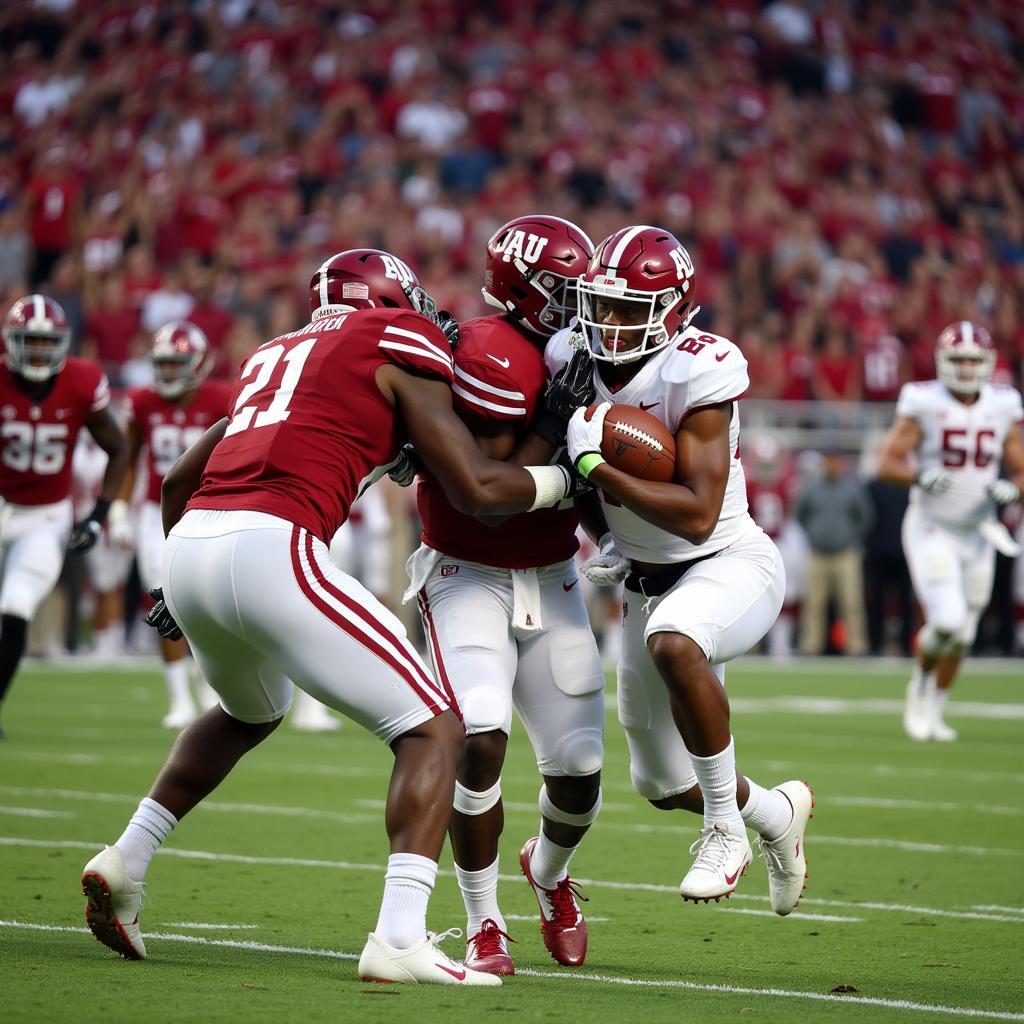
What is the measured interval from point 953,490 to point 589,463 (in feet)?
20.3

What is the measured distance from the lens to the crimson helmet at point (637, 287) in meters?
4.54

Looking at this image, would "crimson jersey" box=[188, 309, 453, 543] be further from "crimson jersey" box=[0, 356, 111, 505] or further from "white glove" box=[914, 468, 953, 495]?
"white glove" box=[914, 468, 953, 495]

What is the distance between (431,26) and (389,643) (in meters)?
16.4

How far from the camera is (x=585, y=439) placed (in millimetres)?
4395

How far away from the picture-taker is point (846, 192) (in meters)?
19.3

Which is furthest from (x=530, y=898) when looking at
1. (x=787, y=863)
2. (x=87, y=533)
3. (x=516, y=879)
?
(x=87, y=533)

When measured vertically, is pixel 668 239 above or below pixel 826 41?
above

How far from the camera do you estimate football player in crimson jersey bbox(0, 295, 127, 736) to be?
29.4 feet

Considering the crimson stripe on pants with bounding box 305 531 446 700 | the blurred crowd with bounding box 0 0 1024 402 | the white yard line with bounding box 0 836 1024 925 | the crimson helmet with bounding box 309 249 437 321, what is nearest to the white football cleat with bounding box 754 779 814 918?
the white yard line with bounding box 0 836 1024 925

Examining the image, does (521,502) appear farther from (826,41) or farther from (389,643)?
(826,41)

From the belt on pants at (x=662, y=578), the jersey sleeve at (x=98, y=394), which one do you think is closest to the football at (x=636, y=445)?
the belt on pants at (x=662, y=578)

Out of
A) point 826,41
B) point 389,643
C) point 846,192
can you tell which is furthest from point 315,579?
point 826,41

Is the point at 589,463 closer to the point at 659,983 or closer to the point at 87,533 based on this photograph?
the point at 659,983

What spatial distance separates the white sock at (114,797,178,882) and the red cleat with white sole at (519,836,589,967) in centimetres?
97
